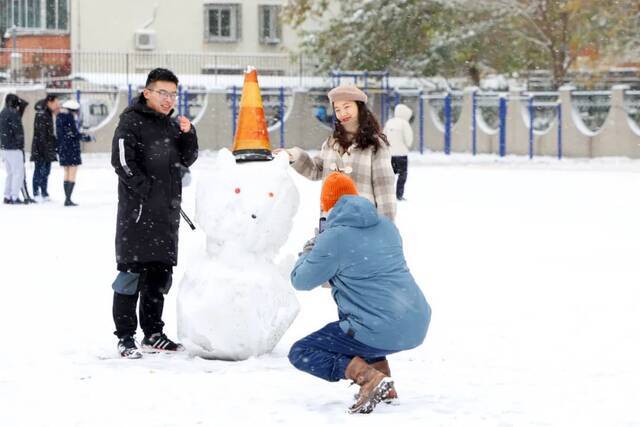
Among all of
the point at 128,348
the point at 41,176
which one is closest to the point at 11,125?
the point at 41,176

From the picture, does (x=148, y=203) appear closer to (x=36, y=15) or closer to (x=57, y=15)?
(x=57, y=15)

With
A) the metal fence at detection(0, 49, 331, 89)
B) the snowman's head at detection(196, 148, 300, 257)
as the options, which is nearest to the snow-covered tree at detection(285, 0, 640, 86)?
the metal fence at detection(0, 49, 331, 89)

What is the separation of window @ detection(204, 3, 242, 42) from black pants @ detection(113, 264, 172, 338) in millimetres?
36833

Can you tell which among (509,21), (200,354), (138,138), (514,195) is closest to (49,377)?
(200,354)

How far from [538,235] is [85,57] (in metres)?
25.1

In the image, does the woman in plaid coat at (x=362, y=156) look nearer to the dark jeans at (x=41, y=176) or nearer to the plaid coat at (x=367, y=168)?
the plaid coat at (x=367, y=168)

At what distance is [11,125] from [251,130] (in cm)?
1081

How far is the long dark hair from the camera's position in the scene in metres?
7.06

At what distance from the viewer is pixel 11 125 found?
1738 centimetres

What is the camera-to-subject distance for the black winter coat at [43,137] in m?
17.7

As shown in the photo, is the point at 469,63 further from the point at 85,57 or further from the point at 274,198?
the point at 274,198

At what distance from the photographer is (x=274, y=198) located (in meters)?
6.96

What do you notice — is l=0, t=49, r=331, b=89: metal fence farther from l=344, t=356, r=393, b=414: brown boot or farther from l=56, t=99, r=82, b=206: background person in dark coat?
l=344, t=356, r=393, b=414: brown boot

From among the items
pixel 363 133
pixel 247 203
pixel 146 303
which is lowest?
pixel 146 303
